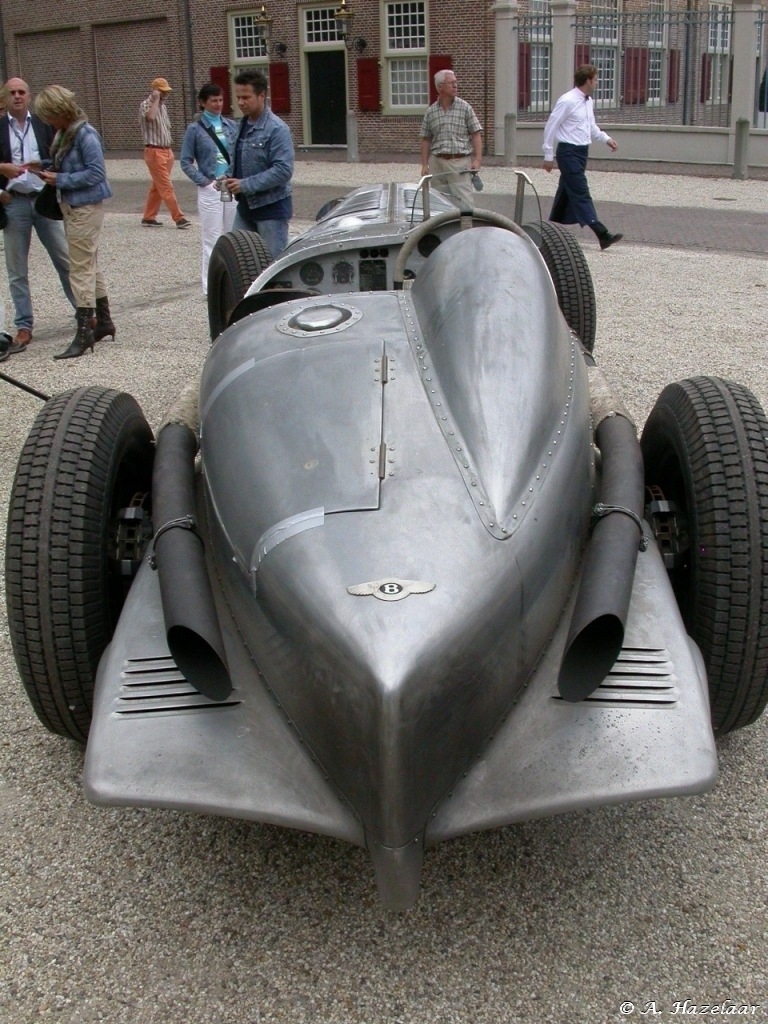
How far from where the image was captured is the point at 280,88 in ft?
80.9

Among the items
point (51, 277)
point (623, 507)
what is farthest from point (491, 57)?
point (623, 507)

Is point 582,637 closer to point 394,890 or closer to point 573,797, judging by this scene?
point 573,797

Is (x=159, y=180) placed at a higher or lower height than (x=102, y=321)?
higher

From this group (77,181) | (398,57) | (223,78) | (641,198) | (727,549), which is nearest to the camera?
(727,549)

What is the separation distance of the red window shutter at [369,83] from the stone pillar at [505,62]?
10.2ft

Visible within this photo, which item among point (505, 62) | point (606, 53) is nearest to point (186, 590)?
point (505, 62)

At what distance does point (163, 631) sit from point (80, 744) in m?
0.68

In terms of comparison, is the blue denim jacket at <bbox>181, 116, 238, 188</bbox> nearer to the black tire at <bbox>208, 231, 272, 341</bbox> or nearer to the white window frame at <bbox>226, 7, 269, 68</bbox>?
the black tire at <bbox>208, 231, 272, 341</bbox>

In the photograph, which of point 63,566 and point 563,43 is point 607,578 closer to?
point 63,566

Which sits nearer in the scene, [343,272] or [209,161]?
[343,272]

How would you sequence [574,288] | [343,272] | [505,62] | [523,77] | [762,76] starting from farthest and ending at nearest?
[523,77] → [505,62] → [762,76] → [574,288] → [343,272]

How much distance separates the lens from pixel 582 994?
2.01 meters

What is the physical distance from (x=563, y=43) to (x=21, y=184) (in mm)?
15862

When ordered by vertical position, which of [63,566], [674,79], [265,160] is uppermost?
[674,79]
